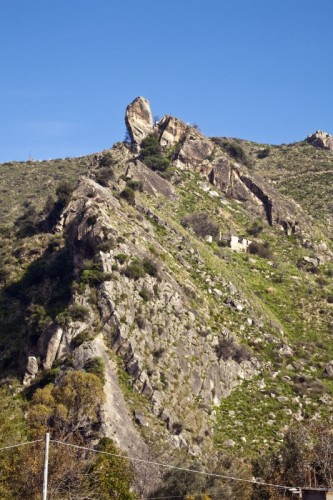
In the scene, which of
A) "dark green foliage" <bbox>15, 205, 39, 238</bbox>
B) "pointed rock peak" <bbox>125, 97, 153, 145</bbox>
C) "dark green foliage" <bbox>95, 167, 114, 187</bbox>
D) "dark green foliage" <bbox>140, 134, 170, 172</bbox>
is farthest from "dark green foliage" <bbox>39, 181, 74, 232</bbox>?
"pointed rock peak" <bbox>125, 97, 153, 145</bbox>

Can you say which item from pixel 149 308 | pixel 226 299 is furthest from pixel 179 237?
pixel 149 308

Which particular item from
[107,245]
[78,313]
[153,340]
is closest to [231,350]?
[153,340]

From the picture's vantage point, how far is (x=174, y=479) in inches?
1794

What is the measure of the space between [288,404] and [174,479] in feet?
58.1

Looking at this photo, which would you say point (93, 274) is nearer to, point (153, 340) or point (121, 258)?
point (121, 258)

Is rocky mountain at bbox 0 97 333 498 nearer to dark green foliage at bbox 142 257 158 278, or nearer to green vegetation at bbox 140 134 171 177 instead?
dark green foliage at bbox 142 257 158 278

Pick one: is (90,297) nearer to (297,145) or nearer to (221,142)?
(221,142)

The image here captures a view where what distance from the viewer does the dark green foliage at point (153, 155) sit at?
327ft

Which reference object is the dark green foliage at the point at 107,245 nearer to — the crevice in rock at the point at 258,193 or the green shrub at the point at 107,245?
the green shrub at the point at 107,245

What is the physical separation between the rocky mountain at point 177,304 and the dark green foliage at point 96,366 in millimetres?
111

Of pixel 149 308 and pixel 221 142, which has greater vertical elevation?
pixel 221 142

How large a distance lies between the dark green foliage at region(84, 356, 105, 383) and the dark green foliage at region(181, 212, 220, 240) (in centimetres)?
3753

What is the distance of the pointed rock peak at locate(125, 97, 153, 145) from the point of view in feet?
365

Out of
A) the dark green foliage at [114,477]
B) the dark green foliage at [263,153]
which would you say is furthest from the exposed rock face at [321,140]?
the dark green foliage at [114,477]
